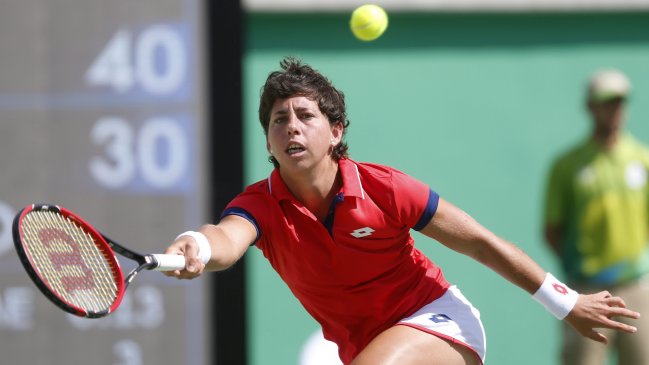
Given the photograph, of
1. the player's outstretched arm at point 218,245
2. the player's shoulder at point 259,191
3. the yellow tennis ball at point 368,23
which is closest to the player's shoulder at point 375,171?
the player's shoulder at point 259,191

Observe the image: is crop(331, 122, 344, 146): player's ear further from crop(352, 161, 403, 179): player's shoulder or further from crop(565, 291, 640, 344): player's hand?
crop(565, 291, 640, 344): player's hand

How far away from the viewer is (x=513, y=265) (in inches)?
178

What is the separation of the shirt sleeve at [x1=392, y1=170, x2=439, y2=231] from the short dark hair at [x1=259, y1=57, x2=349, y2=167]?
0.34 meters

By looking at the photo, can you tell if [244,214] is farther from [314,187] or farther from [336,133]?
[336,133]

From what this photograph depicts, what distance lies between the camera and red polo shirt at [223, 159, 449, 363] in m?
4.46

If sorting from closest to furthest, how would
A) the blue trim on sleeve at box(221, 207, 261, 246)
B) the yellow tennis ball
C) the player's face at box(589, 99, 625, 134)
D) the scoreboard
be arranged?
the blue trim on sleeve at box(221, 207, 261, 246), the yellow tennis ball, the player's face at box(589, 99, 625, 134), the scoreboard

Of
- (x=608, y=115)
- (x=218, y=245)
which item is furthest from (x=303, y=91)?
(x=608, y=115)

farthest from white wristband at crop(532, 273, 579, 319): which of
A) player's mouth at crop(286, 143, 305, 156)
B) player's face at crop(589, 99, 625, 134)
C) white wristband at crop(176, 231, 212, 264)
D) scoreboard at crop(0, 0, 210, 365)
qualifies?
scoreboard at crop(0, 0, 210, 365)

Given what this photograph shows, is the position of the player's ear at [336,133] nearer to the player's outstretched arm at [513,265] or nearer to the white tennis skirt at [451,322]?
the player's outstretched arm at [513,265]

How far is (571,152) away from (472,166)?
107 cm

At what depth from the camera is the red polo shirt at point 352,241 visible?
446 cm

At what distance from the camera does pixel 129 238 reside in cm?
Result: 693

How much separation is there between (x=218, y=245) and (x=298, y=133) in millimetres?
624

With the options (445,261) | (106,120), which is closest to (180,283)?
(106,120)
